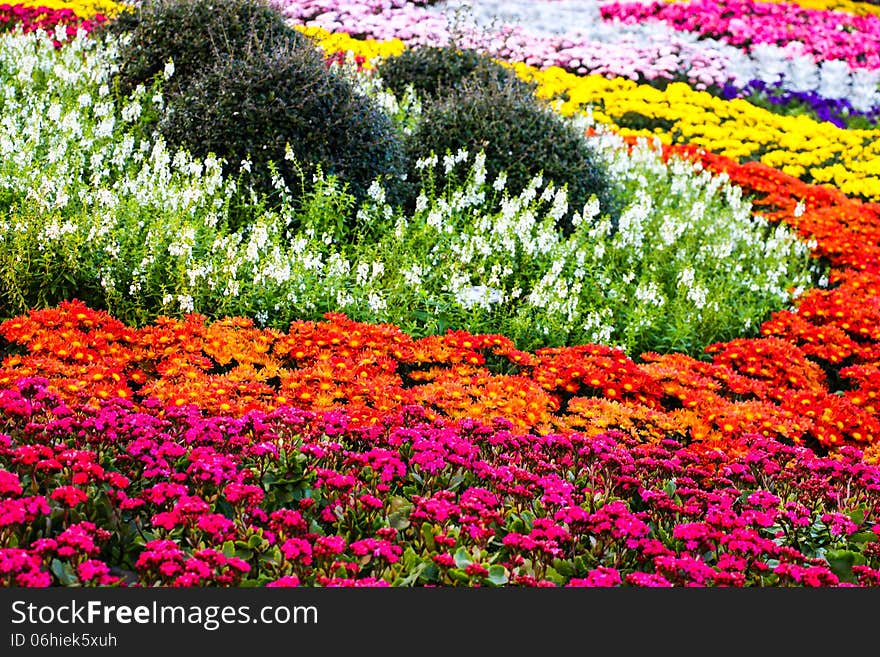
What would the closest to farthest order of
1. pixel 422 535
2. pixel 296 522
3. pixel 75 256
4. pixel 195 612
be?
pixel 195 612
pixel 296 522
pixel 422 535
pixel 75 256

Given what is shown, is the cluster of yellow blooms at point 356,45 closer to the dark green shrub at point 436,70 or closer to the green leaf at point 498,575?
the dark green shrub at point 436,70

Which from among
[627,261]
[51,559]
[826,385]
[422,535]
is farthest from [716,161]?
[51,559]

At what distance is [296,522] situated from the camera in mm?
2959

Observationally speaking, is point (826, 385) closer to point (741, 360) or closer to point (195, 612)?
A: point (741, 360)

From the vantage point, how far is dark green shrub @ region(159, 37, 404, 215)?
674 cm

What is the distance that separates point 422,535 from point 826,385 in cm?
379

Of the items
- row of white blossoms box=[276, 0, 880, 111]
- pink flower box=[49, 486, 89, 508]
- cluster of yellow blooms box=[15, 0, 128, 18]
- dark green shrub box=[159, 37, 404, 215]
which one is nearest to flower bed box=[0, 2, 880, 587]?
pink flower box=[49, 486, 89, 508]

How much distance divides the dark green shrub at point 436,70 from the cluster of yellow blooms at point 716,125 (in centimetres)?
171

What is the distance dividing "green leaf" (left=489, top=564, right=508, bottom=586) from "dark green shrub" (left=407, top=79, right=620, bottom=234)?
188 inches

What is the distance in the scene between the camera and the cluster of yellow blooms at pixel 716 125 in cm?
1145

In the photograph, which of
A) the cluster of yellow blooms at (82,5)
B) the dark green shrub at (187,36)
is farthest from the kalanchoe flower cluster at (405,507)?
the cluster of yellow blooms at (82,5)

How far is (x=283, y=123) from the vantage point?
680 centimetres

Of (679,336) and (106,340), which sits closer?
(106,340)

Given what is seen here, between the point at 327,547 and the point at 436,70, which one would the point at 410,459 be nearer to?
the point at 327,547
